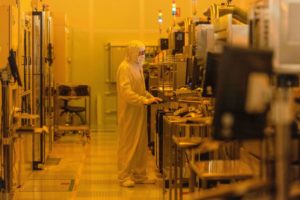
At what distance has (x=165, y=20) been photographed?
43.0 feet

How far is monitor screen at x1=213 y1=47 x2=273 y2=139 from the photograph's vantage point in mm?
2373

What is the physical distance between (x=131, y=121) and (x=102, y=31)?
6.53m

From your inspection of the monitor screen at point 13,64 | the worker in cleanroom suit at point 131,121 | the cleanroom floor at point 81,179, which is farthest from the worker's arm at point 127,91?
the monitor screen at point 13,64

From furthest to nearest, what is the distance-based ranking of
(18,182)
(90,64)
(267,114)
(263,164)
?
1. (90,64)
2. (18,182)
3. (263,164)
4. (267,114)

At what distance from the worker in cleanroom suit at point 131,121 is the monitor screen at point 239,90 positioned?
164 inches

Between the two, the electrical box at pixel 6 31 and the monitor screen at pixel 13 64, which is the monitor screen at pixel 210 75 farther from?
the electrical box at pixel 6 31

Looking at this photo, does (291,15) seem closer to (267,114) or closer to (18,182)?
(267,114)

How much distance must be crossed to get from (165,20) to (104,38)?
1.40 metres

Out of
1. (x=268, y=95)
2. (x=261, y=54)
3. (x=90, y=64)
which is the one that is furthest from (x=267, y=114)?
(x=90, y=64)

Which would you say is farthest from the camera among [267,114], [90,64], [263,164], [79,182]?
[90,64]

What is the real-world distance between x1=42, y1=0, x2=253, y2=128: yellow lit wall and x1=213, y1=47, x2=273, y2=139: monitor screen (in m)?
10.4

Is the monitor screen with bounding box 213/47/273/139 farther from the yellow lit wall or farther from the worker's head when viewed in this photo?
the yellow lit wall

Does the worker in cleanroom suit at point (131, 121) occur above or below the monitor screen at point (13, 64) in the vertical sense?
below

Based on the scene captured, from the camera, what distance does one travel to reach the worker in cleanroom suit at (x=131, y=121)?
6.74 metres
